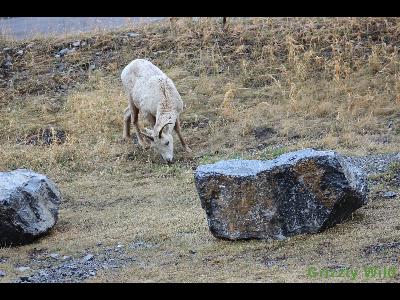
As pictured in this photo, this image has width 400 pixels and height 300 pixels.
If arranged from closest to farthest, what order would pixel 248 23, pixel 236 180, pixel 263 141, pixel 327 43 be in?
pixel 236 180 < pixel 263 141 < pixel 327 43 < pixel 248 23

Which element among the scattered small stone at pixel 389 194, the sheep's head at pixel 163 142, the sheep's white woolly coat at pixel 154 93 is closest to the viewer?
the scattered small stone at pixel 389 194

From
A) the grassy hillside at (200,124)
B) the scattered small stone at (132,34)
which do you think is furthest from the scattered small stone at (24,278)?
the scattered small stone at (132,34)

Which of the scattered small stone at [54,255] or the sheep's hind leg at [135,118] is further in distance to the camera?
the sheep's hind leg at [135,118]

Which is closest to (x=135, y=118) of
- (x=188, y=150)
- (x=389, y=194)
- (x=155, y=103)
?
(x=155, y=103)

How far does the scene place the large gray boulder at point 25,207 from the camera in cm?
948

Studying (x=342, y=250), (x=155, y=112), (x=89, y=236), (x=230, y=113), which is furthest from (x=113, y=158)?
(x=342, y=250)

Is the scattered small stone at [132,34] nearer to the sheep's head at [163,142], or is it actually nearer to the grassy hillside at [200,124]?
the grassy hillside at [200,124]

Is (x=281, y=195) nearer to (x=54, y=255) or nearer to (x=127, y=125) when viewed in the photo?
(x=54, y=255)

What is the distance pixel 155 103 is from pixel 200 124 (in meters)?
1.58

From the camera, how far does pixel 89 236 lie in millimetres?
9812

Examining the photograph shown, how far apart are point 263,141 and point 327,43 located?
15.5ft

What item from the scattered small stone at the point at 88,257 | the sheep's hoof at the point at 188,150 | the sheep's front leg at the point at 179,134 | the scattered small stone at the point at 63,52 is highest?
the scattered small stone at the point at 63,52

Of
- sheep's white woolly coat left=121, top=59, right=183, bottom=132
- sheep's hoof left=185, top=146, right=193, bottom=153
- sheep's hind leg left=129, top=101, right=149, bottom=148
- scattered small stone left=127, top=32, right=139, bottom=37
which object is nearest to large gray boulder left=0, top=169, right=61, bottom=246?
sheep's white woolly coat left=121, top=59, right=183, bottom=132
